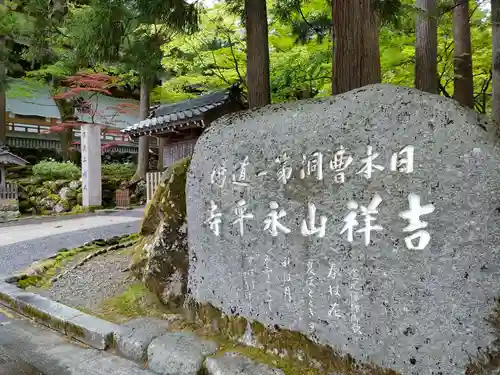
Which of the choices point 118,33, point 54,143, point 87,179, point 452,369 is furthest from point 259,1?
point 54,143

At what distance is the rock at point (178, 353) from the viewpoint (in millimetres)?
3039

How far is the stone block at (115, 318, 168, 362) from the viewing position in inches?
133

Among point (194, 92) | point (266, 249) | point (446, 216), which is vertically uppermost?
point (194, 92)

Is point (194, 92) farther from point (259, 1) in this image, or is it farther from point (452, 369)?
point (452, 369)

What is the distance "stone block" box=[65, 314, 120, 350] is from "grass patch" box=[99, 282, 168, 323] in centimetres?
18

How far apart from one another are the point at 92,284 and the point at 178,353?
8.43 feet

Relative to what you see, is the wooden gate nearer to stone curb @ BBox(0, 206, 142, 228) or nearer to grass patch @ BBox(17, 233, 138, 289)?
stone curb @ BBox(0, 206, 142, 228)

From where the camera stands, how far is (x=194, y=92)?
55.7 ft

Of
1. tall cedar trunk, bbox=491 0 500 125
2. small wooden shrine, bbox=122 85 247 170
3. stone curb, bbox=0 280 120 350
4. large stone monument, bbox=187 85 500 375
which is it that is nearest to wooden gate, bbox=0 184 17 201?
small wooden shrine, bbox=122 85 247 170

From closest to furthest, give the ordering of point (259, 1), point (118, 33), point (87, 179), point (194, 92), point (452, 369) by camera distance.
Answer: point (452, 369) < point (259, 1) < point (118, 33) < point (87, 179) < point (194, 92)

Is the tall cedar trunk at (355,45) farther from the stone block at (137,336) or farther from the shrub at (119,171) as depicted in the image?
the shrub at (119,171)

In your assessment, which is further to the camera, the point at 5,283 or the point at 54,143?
the point at 54,143

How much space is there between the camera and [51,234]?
10016mm

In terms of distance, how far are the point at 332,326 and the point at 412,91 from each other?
169cm
